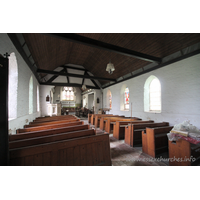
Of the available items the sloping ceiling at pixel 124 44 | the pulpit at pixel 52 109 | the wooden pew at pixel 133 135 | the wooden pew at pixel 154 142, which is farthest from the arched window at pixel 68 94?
the wooden pew at pixel 154 142

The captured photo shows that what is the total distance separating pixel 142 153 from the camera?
3.13 metres

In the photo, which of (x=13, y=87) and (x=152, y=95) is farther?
(x=152, y=95)

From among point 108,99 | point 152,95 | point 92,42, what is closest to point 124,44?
point 92,42

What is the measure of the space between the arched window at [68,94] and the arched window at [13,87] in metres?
13.8

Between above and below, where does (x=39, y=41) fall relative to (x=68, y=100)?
above

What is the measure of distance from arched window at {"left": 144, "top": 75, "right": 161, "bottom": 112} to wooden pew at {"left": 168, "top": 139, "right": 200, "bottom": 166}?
3.60 m

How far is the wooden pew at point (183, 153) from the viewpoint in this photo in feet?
7.22

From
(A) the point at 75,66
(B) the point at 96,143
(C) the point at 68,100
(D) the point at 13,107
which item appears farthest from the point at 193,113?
(C) the point at 68,100

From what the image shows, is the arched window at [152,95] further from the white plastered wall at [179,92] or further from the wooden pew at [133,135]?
the wooden pew at [133,135]

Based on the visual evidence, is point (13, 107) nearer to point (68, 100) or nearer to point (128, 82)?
point (128, 82)

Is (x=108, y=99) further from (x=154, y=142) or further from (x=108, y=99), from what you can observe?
(x=154, y=142)

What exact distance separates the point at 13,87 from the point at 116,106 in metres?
7.26

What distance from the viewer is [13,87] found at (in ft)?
10.9

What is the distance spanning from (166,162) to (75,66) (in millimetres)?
10108
